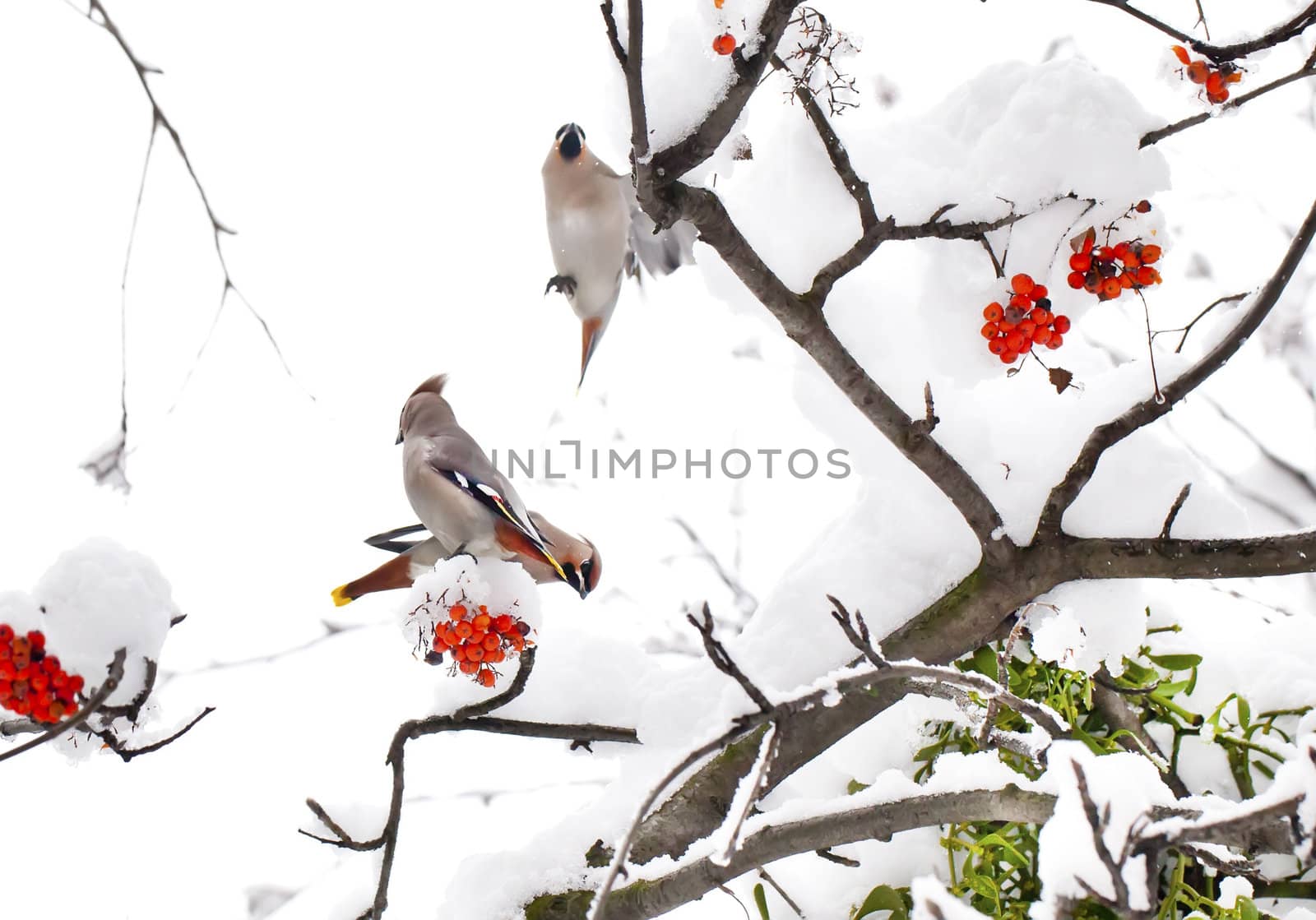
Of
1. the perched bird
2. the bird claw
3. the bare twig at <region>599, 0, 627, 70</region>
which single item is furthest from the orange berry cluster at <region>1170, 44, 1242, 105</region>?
the bird claw

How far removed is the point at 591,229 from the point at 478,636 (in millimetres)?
795

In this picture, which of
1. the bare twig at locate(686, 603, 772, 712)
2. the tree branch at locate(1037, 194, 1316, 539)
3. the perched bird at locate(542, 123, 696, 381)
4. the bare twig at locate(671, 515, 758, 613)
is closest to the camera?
the bare twig at locate(686, 603, 772, 712)

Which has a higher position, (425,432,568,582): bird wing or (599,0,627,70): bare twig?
(599,0,627,70): bare twig

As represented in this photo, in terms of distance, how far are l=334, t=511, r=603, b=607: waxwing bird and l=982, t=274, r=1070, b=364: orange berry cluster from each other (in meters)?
0.72

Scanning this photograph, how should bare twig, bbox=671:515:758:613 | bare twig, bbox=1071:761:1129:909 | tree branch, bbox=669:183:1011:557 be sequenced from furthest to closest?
bare twig, bbox=671:515:758:613, tree branch, bbox=669:183:1011:557, bare twig, bbox=1071:761:1129:909

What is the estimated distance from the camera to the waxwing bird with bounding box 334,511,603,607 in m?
1.53

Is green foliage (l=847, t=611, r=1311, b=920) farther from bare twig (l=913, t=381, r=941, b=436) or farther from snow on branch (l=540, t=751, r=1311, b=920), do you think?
bare twig (l=913, t=381, r=941, b=436)

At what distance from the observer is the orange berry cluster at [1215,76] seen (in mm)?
963

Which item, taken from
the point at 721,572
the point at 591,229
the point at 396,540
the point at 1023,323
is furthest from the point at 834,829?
the point at 721,572

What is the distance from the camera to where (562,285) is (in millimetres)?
1715

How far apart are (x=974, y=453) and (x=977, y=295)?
0.78 ft

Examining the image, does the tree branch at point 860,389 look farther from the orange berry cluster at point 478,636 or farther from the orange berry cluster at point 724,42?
the orange berry cluster at point 478,636

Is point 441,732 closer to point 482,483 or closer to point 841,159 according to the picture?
point 482,483

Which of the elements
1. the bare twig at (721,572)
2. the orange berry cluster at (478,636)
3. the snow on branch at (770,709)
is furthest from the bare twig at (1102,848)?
the bare twig at (721,572)
